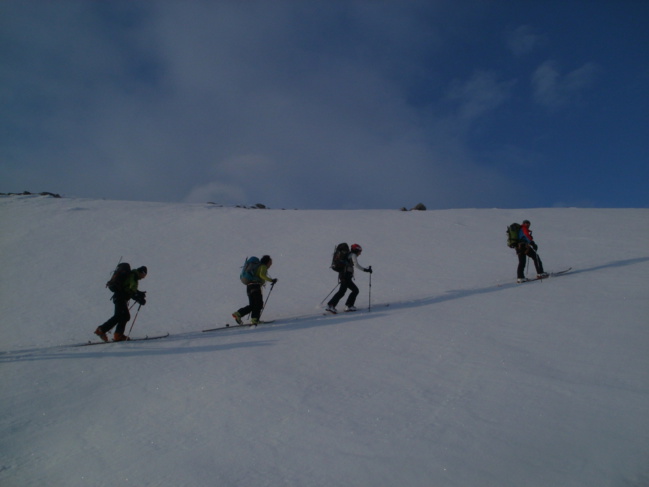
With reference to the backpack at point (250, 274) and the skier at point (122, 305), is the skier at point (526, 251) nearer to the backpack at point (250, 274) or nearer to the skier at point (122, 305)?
the backpack at point (250, 274)

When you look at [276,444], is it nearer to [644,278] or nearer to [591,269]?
[644,278]

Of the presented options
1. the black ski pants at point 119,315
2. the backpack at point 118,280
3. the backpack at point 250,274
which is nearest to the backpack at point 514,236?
the backpack at point 250,274

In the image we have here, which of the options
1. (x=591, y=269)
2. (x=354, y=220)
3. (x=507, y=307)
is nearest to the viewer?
(x=507, y=307)

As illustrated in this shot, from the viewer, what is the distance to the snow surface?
2.66 metres

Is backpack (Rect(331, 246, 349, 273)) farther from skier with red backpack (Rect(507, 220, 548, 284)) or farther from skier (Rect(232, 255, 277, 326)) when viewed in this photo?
skier with red backpack (Rect(507, 220, 548, 284))

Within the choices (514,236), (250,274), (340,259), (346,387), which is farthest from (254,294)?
(514,236)

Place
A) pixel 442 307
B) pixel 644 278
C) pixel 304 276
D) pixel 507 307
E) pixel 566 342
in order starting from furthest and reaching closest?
pixel 304 276, pixel 644 278, pixel 442 307, pixel 507 307, pixel 566 342

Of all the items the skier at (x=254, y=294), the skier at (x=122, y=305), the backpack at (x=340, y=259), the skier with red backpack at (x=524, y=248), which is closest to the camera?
the skier at (x=122, y=305)

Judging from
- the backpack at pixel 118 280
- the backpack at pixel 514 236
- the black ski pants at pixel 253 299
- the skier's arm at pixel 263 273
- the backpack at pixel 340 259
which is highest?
the backpack at pixel 514 236

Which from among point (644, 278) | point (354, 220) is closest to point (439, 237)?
point (354, 220)

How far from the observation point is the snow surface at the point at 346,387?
266cm

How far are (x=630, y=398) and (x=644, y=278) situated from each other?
258 inches

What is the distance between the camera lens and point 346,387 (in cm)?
397

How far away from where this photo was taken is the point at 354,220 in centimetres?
1973
